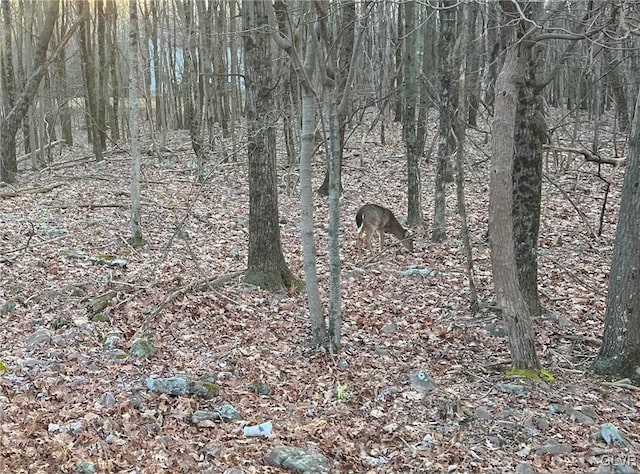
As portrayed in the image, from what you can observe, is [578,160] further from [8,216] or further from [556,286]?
[8,216]

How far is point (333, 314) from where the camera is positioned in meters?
6.65

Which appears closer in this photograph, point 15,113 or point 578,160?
point 15,113

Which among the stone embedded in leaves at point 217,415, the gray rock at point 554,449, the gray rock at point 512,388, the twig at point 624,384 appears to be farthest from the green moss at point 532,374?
the stone embedded in leaves at point 217,415

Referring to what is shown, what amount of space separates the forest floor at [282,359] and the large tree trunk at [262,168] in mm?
335

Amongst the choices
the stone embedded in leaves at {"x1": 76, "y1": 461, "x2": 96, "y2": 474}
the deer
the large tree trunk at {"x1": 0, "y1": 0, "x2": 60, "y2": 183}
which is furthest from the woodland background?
the large tree trunk at {"x1": 0, "y1": 0, "x2": 60, "y2": 183}

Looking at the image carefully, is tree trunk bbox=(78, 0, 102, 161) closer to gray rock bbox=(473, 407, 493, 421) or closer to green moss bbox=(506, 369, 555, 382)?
green moss bbox=(506, 369, 555, 382)

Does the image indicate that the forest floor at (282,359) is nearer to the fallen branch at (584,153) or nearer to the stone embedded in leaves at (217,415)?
the stone embedded in leaves at (217,415)

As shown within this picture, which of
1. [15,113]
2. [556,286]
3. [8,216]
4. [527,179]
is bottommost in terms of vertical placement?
[556,286]

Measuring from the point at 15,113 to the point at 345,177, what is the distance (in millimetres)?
Result: 9112

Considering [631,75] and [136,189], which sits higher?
[631,75]

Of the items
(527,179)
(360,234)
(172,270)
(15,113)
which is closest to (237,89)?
(15,113)

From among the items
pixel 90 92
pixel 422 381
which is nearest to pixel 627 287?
pixel 422 381

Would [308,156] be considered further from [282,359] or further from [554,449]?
[554,449]

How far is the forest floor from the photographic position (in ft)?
15.3
